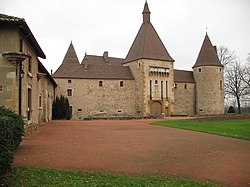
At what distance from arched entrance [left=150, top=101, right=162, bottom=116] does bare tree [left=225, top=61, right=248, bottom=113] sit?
1837cm

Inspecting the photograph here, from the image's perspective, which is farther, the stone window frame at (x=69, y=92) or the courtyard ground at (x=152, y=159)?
the stone window frame at (x=69, y=92)

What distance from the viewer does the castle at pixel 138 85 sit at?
3872cm

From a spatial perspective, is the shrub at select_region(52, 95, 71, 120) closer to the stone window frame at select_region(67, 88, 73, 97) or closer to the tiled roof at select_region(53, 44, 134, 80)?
the stone window frame at select_region(67, 88, 73, 97)

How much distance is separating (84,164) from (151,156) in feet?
8.13

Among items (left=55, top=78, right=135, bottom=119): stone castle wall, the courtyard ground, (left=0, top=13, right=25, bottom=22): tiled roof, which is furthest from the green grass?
(left=55, top=78, right=135, bottom=119): stone castle wall

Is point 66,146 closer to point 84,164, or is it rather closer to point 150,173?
point 84,164

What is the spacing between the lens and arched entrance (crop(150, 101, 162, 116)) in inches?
1601

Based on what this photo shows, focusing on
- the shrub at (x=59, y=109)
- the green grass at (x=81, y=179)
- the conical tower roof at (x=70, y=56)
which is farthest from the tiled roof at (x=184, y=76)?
the green grass at (x=81, y=179)

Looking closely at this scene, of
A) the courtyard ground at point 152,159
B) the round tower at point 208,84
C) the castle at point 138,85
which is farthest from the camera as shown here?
the round tower at point 208,84

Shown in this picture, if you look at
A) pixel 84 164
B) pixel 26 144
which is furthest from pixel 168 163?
pixel 26 144

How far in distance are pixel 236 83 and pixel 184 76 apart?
480 inches

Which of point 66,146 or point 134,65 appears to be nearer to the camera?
point 66,146

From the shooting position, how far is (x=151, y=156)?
905cm

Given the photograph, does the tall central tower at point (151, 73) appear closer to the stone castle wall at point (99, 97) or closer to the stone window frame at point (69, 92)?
the stone castle wall at point (99, 97)
